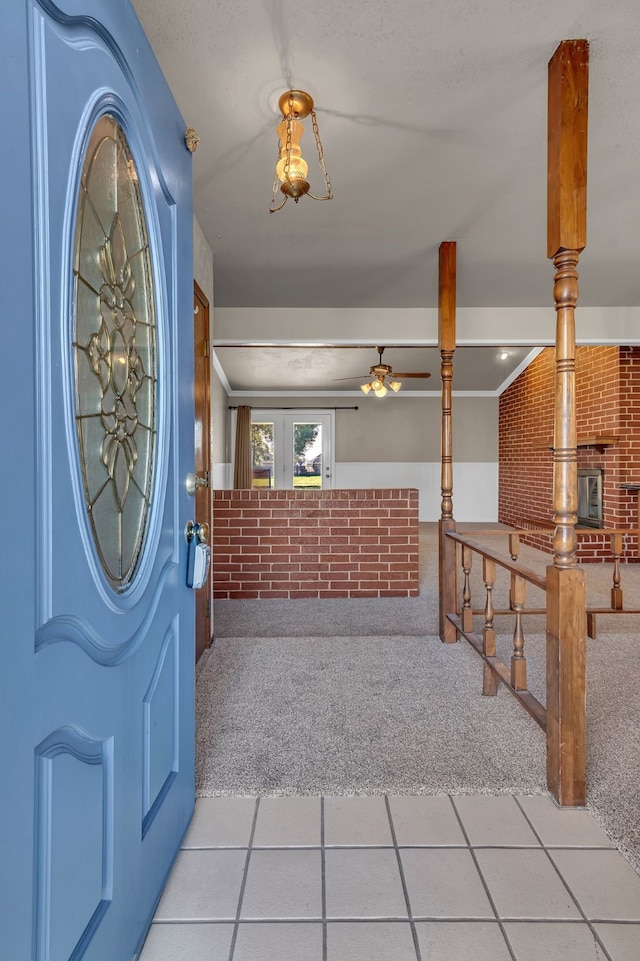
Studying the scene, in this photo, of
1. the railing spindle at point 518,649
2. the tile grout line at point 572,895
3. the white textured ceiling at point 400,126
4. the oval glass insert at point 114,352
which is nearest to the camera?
the oval glass insert at point 114,352

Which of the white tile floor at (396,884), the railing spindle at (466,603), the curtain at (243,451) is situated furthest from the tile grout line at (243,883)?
→ the curtain at (243,451)

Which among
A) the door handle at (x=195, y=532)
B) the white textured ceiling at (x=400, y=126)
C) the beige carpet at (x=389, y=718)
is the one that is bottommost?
the beige carpet at (x=389, y=718)

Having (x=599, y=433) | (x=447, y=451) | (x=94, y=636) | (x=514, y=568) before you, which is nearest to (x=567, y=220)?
(x=514, y=568)

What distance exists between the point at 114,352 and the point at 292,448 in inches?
311

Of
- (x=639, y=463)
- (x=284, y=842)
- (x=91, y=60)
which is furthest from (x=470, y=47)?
(x=639, y=463)

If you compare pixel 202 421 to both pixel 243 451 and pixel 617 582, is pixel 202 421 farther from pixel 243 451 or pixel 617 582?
pixel 243 451

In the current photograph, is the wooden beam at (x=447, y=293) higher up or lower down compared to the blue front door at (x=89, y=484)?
higher up

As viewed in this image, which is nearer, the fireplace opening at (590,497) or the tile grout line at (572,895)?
the tile grout line at (572,895)

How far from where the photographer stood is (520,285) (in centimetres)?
387

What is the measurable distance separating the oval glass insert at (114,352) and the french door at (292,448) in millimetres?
7605

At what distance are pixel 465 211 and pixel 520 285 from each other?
1.31m

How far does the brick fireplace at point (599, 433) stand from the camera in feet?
16.8

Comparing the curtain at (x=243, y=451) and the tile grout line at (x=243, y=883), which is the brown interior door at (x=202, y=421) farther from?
the curtain at (x=243, y=451)

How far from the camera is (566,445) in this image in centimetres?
168
